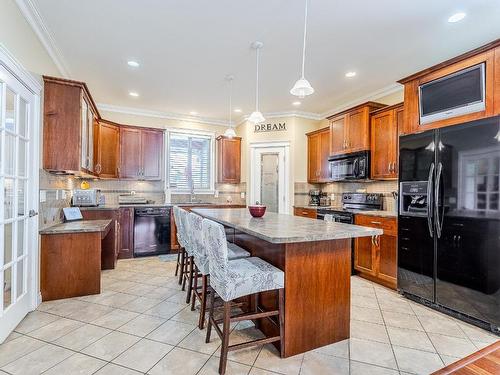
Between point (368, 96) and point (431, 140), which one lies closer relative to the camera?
point (431, 140)

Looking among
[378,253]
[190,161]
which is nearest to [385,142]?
[378,253]

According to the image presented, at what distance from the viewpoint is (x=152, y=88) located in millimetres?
4562

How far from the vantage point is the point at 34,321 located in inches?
98.3

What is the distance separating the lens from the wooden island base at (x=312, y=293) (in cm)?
200

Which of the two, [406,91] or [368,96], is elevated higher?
[368,96]

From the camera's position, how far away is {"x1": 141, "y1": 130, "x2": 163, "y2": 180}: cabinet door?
5480 millimetres

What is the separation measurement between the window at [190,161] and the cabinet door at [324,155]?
2.48m

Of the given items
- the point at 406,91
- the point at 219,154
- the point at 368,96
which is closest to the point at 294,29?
the point at 406,91

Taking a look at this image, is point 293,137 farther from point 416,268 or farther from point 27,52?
point 27,52

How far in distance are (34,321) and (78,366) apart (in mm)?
997

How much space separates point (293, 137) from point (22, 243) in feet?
15.1

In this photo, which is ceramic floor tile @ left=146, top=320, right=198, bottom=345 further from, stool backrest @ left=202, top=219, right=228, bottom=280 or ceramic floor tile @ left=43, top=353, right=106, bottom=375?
stool backrest @ left=202, top=219, right=228, bottom=280

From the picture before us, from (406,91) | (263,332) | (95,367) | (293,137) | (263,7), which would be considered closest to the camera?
(95,367)

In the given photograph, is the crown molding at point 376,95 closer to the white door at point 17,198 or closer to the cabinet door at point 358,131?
the cabinet door at point 358,131
